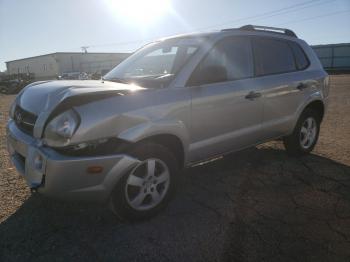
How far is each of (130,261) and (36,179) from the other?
0.99m

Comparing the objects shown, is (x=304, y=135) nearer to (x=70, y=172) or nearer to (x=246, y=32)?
(x=246, y=32)

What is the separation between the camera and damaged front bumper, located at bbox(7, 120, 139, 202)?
2680 mm

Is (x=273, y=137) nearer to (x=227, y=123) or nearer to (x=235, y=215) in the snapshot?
(x=227, y=123)

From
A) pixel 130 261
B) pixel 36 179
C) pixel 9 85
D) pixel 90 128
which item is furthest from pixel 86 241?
pixel 9 85

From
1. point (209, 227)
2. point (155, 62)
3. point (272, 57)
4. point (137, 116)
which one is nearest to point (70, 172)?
point (137, 116)

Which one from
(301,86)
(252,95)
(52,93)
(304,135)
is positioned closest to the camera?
(52,93)

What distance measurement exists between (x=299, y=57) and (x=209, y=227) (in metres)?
3.14

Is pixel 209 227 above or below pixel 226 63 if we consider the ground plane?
below

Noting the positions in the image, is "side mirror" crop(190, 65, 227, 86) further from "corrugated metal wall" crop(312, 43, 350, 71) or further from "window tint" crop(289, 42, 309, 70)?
"corrugated metal wall" crop(312, 43, 350, 71)

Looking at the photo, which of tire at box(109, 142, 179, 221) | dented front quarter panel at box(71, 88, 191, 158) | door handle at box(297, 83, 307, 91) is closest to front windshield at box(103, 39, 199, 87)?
dented front quarter panel at box(71, 88, 191, 158)

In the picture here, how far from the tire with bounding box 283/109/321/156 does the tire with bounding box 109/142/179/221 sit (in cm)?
249

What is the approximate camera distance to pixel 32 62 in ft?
233

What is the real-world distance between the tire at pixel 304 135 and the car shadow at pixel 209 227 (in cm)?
90

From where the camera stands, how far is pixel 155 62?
4.34 metres
